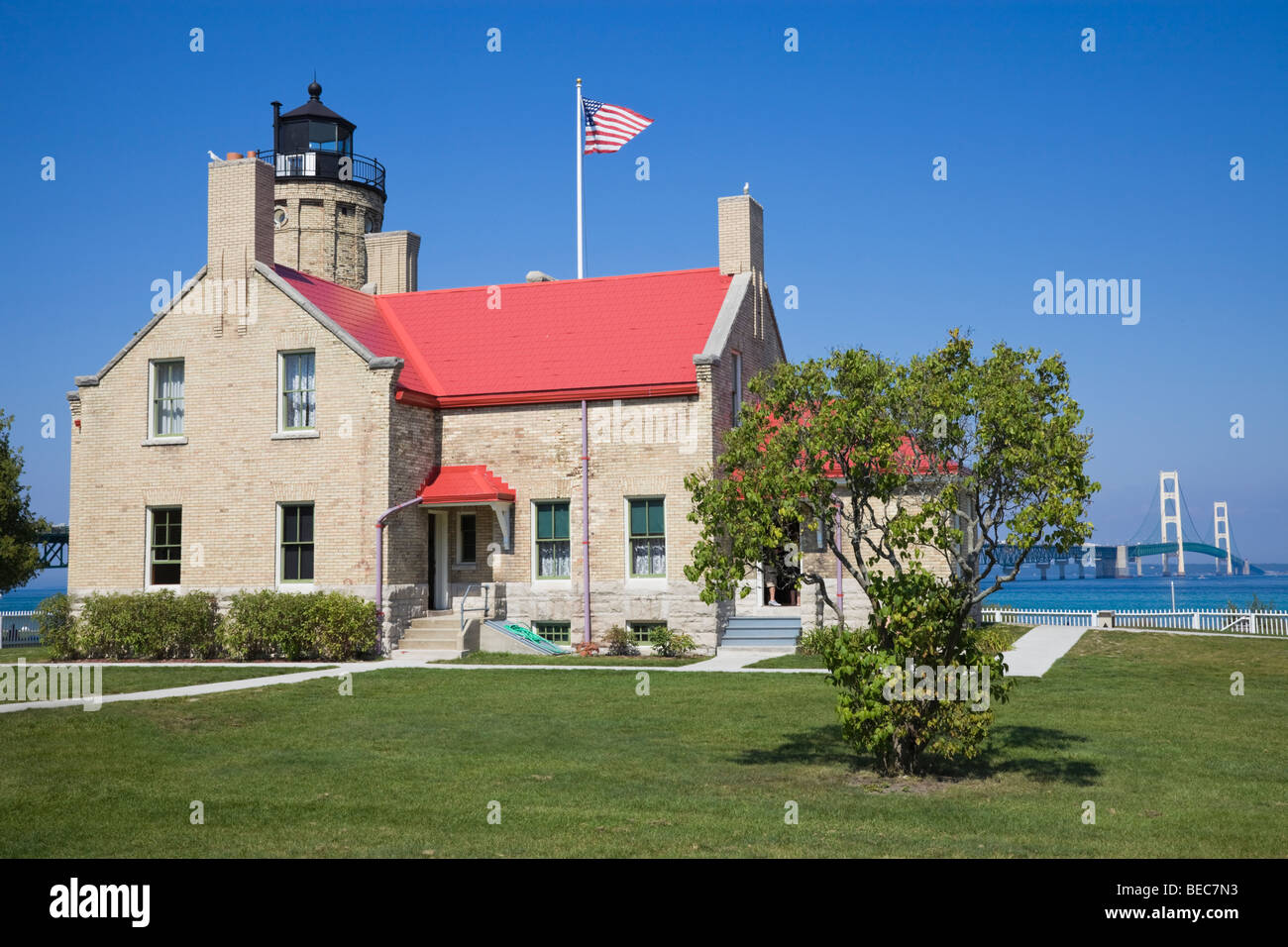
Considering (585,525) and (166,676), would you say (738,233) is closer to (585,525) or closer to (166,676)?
(585,525)

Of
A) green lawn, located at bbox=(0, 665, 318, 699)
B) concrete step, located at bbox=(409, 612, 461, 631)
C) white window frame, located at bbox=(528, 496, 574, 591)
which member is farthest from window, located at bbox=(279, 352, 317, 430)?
green lawn, located at bbox=(0, 665, 318, 699)

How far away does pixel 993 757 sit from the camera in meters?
13.1

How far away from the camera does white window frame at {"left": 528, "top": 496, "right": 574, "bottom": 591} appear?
27328mm

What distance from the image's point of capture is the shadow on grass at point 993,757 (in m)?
12.2

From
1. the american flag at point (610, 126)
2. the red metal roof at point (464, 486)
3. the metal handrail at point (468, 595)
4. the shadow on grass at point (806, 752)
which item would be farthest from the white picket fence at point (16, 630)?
the shadow on grass at point (806, 752)

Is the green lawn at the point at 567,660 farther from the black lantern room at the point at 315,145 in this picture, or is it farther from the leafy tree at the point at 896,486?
the black lantern room at the point at 315,145

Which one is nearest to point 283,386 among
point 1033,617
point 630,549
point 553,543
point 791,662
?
point 553,543

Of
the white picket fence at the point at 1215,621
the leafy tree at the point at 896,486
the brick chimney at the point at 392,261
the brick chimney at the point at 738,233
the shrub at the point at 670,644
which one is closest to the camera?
the leafy tree at the point at 896,486

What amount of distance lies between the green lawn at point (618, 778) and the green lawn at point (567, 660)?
4646 mm

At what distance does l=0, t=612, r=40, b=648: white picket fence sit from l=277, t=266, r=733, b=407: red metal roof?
14.2 m

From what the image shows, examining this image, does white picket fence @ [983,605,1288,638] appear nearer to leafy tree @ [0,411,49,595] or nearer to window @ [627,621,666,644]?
window @ [627,621,666,644]

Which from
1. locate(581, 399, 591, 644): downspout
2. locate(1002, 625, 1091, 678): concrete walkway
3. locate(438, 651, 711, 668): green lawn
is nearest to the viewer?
locate(1002, 625, 1091, 678): concrete walkway
